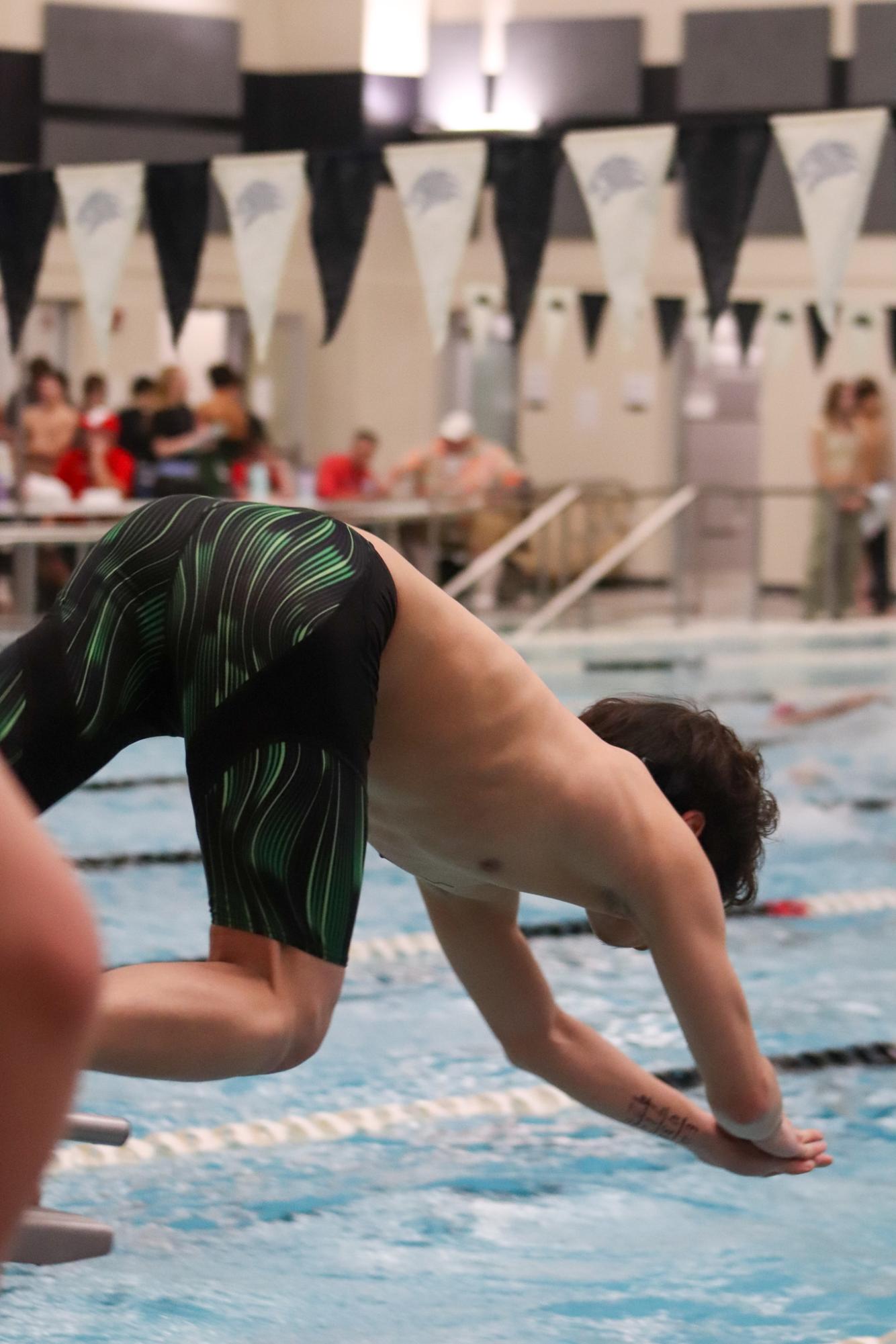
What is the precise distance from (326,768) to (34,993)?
1010mm

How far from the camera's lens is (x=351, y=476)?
34.8ft

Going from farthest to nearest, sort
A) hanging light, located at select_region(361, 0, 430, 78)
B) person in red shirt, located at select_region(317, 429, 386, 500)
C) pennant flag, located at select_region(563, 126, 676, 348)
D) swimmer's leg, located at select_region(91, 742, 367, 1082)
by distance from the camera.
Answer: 1. hanging light, located at select_region(361, 0, 430, 78)
2. person in red shirt, located at select_region(317, 429, 386, 500)
3. pennant flag, located at select_region(563, 126, 676, 348)
4. swimmer's leg, located at select_region(91, 742, 367, 1082)

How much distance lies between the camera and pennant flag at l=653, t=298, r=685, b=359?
11891 millimetres

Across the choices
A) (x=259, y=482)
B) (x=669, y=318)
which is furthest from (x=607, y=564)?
(x=669, y=318)

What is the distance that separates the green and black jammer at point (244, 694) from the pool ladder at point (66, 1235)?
0.36 metres

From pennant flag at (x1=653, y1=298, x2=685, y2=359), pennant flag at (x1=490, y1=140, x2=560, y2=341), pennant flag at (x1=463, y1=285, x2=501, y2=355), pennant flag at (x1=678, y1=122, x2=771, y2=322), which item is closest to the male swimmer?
pennant flag at (x1=678, y1=122, x2=771, y2=322)

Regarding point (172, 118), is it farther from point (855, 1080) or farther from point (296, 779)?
point (296, 779)

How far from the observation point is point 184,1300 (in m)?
2.23

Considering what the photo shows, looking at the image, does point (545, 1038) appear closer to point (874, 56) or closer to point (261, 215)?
point (261, 215)

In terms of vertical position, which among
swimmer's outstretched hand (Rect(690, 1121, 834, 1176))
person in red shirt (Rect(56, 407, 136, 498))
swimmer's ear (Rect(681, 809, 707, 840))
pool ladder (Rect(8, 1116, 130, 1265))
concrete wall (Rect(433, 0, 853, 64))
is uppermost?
concrete wall (Rect(433, 0, 853, 64))

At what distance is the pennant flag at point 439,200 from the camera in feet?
19.6

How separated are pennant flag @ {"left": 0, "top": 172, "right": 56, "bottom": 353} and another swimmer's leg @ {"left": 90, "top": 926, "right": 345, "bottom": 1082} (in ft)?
17.8

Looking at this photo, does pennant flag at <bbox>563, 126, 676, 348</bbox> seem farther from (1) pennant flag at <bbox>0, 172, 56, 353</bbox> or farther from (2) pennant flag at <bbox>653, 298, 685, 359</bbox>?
(2) pennant flag at <bbox>653, 298, 685, 359</bbox>

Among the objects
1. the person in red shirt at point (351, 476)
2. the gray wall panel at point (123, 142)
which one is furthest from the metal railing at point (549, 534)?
the gray wall panel at point (123, 142)
